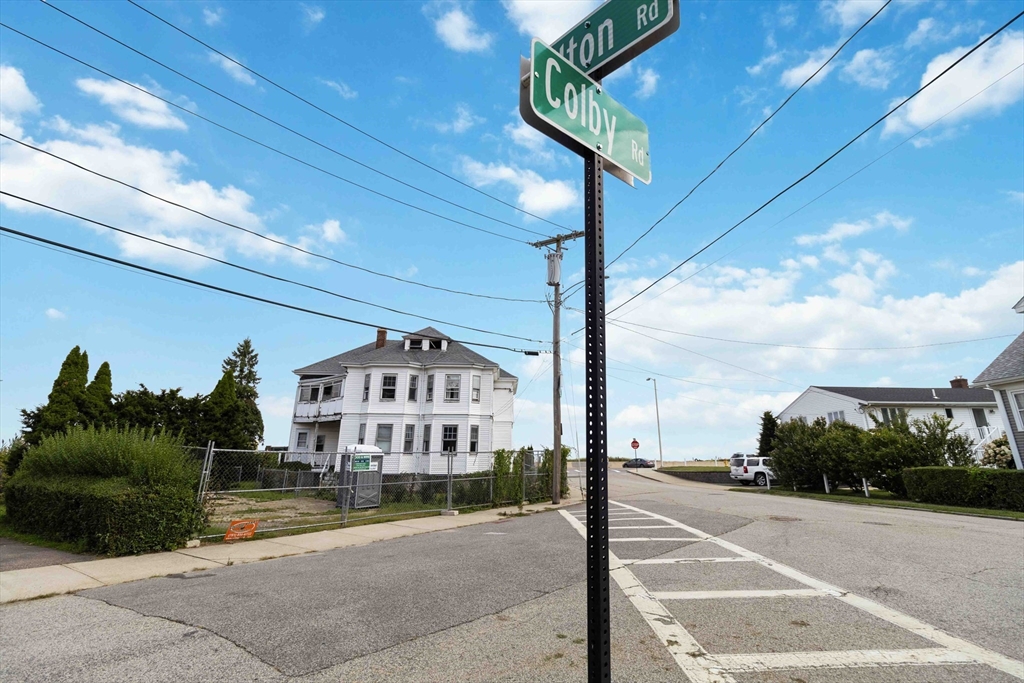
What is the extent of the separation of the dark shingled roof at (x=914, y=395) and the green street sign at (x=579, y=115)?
139 feet

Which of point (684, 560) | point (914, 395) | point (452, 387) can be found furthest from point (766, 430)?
point (684, 560)

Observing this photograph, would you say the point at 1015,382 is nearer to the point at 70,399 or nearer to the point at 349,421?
the point at 349,421

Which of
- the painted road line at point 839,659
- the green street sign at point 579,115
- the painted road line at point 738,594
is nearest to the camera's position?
the green street sign at point 579,115

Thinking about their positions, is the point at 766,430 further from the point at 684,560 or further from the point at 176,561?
the point at 176,561

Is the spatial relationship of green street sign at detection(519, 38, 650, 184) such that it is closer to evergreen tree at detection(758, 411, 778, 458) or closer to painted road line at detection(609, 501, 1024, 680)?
painted road line at detection(609, 501, 1024, 680)

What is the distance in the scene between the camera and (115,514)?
9.40 metres

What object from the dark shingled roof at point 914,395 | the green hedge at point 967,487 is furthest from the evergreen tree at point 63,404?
the dark shingled roof at point 914,395

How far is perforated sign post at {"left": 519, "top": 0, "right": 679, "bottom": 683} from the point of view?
6.68ft

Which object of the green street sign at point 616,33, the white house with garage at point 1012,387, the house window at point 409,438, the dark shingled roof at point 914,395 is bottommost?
the house window at point 409,438

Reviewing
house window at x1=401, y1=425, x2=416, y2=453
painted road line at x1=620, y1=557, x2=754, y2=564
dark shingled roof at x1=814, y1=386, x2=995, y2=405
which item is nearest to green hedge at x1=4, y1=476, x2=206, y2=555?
painted road line at x1=620, y1=557, x2=754, y2=564

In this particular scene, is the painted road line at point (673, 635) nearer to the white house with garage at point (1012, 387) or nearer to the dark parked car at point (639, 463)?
the white house with garage at point (1012, 387)

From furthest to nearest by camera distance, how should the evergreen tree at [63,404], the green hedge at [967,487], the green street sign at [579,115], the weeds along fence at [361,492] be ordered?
the evergreen tree at [63,404]
the green hedge at [967,487]
the weeds along fence at [361,492]
the green street sign at [579,115]

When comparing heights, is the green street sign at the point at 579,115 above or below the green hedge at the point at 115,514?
above

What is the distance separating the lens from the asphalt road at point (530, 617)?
13.3 ft
